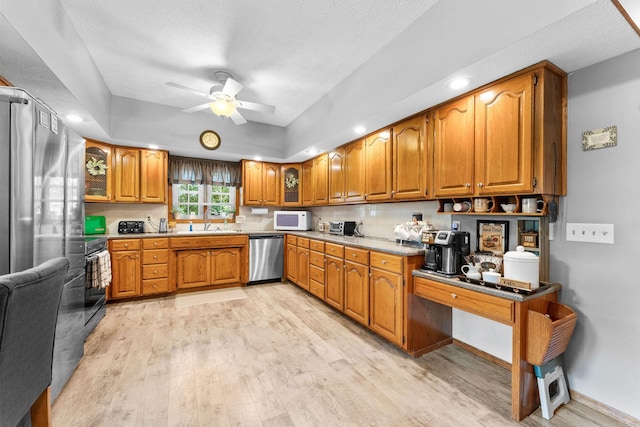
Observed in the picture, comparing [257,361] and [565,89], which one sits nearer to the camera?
[565,89]

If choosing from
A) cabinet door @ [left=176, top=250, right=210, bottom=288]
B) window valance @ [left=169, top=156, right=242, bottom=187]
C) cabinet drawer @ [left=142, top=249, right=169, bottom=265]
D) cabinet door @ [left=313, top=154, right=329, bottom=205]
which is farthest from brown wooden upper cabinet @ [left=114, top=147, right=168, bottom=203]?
cabinet door @ [left=313, top=154, right=329, bottom=205]

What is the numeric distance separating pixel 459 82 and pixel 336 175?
2.12 meters

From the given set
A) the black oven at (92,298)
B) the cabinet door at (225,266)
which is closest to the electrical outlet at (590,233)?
the black oven at (92,298)

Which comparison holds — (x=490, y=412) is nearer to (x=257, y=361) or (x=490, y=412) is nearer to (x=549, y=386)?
(x=549, y=386)

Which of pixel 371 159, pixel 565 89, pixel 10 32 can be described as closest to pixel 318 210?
pixel 371 159

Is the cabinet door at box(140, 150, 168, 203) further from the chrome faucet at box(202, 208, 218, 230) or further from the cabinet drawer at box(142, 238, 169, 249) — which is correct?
the chrome faucet at box(202, 208, 218, 230)

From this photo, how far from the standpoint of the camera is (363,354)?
2.38 meters

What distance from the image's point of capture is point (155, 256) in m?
3.84

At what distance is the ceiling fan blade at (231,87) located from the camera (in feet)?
8.46

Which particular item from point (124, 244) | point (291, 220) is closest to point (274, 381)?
point (124, 244)

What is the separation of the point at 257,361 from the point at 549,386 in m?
2.02

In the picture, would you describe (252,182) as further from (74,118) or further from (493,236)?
(493,236)

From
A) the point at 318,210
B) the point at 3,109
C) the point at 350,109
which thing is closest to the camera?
the point at 3,109

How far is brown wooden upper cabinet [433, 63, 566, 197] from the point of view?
178cm
